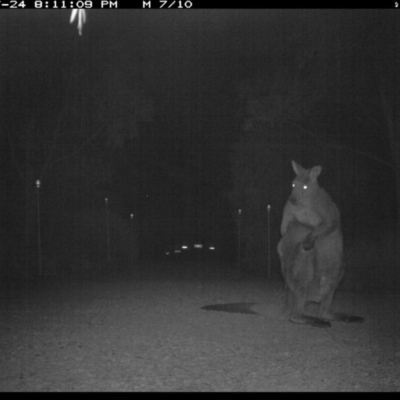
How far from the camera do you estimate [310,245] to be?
11.7m

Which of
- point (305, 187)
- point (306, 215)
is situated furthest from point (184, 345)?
point (305, 187)

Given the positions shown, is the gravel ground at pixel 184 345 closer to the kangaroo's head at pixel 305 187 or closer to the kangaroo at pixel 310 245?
the kangaroo at pixel 310 245

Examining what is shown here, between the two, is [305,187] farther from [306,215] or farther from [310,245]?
[310,245]

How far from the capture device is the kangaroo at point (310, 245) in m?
11.8

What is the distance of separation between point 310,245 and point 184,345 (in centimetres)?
318

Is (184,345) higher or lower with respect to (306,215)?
lower

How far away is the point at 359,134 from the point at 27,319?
12.6m

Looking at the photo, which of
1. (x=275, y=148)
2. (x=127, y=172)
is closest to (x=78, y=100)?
(x=275, y=148)

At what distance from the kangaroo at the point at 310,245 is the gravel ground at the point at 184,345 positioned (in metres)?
0.67

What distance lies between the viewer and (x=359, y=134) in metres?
20.7

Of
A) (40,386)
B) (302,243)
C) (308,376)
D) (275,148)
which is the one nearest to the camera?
(40,386)

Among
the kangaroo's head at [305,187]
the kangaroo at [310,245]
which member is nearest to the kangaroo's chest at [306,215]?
the kangaroo at [310,245]

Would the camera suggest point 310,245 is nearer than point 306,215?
Yes

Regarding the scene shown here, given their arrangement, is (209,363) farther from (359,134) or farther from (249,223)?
(249,223)
